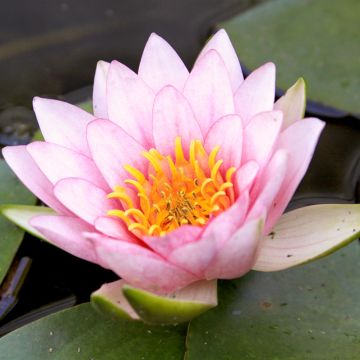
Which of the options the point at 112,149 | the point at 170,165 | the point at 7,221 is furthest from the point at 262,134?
the point at 7,221

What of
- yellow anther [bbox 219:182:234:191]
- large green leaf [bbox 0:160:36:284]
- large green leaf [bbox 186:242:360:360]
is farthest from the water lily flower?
large green leaf [bbox 0:160:36:284]

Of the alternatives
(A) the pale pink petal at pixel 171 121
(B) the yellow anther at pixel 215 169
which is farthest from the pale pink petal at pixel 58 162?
(B) the yellow anther at pixel 215 169

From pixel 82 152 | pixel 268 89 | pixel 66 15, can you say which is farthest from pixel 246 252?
pixel 66 15

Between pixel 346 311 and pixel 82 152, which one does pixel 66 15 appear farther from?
pixel 346 311

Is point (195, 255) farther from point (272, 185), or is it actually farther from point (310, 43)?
point (310, 43)

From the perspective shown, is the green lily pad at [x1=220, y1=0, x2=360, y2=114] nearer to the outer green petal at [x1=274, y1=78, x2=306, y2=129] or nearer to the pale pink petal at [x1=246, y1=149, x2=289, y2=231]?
the outer green petal at [x1=274, y1=78, x2=306, y2=129]

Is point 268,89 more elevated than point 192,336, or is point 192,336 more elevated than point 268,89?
point 268,89
